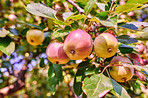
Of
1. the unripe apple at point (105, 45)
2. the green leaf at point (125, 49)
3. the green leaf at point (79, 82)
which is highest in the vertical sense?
the unripe apple at point (105, 45)

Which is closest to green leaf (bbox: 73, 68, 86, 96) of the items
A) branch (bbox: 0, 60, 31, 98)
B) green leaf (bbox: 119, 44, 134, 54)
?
green leaf (bbox: 119, 44, 134, 54)

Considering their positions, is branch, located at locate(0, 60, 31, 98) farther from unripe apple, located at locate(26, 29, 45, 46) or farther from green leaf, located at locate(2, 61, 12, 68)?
unripe apple, located at locate(26, 29, 45, 46)

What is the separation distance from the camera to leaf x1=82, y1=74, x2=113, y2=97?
0.60m

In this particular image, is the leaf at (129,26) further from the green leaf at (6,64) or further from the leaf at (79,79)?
the green leaf at (6,64)

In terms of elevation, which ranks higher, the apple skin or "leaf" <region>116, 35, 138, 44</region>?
the apple skin

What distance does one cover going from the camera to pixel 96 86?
0.64 meters

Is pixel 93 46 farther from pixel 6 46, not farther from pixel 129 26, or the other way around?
pixel 6 46

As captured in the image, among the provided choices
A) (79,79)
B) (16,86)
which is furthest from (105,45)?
(16,86)

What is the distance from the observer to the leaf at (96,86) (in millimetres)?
597

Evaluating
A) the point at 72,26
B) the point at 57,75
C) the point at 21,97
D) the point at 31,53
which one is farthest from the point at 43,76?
the point at 72,26

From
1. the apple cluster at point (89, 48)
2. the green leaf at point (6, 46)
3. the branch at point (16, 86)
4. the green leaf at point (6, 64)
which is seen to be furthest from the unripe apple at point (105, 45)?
the branch at point (16, 86)

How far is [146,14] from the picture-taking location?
8.79ft

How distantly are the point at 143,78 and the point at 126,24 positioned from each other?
368 mm

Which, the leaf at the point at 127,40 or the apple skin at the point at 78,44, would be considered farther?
the leaf at the point at 127,40
